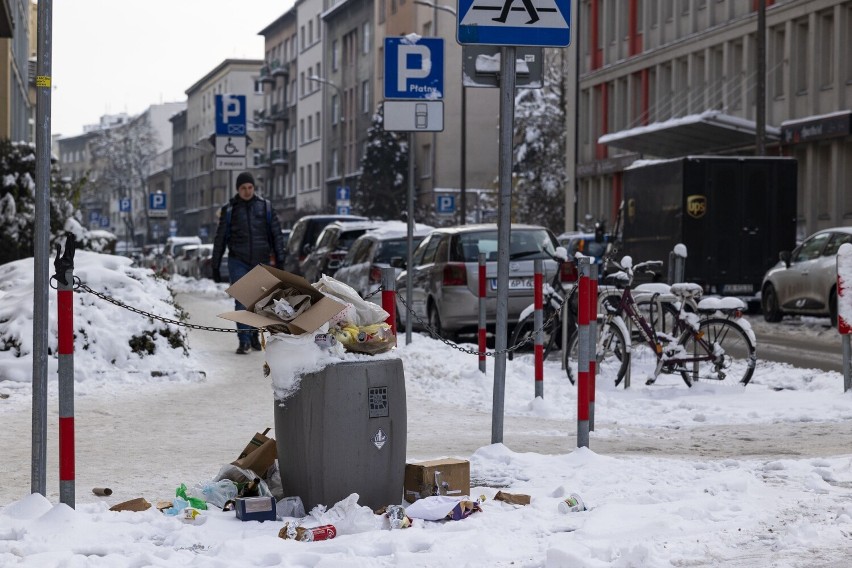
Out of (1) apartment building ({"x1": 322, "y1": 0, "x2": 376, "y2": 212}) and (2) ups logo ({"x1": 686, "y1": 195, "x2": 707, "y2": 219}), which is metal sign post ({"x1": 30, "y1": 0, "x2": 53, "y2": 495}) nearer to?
(2) ups logo ({"x1": 686, "y1": 195, "x2": 707, "y2": 219})

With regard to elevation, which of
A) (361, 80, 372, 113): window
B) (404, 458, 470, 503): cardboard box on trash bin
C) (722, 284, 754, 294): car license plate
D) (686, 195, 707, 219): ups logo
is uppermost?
(361, 80, 372, 113): window

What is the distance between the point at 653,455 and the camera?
9.31 metres

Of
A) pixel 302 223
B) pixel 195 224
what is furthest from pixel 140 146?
pixel 302 223

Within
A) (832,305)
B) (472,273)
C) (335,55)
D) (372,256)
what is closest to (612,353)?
(472,273)

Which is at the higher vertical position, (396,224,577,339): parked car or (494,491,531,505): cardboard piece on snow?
(396,224,577,339): parked car

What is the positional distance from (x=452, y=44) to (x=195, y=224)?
70360mm

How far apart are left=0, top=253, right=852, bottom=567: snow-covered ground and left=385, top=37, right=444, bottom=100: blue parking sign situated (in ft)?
9.34

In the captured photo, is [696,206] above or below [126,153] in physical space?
below

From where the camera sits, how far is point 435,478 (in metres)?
7.30

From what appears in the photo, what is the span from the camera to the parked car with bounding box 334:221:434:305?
2314 cm

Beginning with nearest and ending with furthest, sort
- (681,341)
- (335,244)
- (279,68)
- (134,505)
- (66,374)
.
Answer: (66,374) < (134,505) < (681,341) < (335,244) < (279,68)

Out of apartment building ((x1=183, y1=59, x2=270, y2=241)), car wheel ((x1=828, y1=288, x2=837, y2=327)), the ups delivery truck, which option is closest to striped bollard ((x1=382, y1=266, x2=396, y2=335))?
car wheel ((x1=828, y1=288, x2=837, y2=327))

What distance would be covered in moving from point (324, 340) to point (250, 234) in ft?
33.1

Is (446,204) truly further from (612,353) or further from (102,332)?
(612,353)
